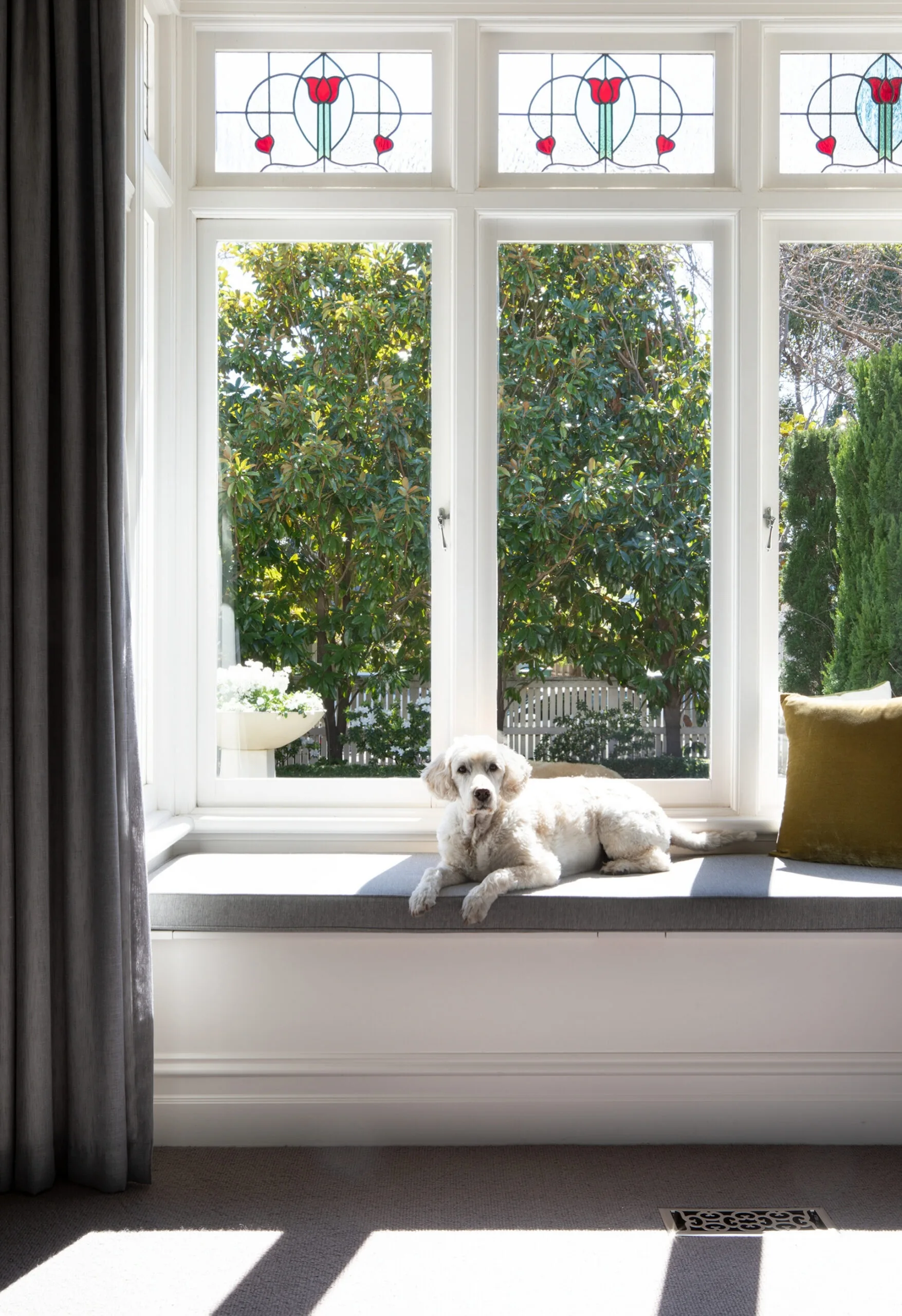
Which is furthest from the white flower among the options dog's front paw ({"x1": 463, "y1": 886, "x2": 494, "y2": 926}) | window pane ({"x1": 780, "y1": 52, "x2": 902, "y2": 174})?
window pane ({"x1": 780, "y1": 52, "x2": 902, "y2": 174})

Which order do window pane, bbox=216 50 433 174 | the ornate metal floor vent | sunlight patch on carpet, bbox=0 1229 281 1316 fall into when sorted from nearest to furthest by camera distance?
sunlight patch on carpet, bbox=0 1229 281 1316 → the ornate metal floor vent → window pane, bbox=216 50 433 174

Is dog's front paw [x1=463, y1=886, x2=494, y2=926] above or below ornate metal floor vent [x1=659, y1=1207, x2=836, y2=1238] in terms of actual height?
above

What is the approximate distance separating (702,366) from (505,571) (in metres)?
0.78

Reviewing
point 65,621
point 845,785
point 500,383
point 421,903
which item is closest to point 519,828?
point 421,903

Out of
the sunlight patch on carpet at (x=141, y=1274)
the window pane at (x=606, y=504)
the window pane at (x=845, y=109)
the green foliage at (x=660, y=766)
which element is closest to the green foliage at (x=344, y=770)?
the window pane at (x=606, y=504)

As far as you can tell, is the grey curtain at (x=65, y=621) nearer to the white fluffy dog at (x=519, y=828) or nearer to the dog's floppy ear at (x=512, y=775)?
the white fluffy dog at (x=519, y=828)

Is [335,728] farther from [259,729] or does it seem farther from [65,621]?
[65,621]

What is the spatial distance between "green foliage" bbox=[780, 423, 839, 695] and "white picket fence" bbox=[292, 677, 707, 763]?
374mm

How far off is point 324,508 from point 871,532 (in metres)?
1.50

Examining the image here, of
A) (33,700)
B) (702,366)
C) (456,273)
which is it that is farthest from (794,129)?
(33,700)

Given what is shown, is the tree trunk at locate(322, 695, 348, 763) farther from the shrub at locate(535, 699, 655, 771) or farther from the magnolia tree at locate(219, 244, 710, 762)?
the shrub at locate(535, 699, 655, 771)

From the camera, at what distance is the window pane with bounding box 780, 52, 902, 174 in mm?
2883

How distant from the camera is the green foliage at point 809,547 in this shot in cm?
294

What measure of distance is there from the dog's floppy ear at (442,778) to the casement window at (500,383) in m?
0.42
